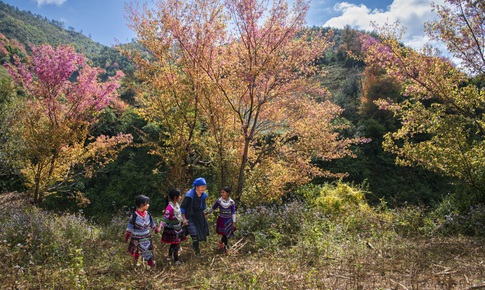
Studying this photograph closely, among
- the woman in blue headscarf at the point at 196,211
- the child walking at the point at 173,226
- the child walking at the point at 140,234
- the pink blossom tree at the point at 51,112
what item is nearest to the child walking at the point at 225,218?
the woman in blue headscarf at the point at 196,211

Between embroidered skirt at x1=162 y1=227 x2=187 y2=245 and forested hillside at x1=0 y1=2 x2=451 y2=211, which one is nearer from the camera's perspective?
embroidered skirt at x1=162 y1=227 x2=187 y2=245

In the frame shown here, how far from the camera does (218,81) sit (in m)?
7.29

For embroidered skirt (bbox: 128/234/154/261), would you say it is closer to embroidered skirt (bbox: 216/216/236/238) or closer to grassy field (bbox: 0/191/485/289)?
grassy field (bbox: 0/191/485/289)

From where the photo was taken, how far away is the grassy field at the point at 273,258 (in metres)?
3.46

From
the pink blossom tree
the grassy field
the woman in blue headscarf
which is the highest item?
the pink blossom tree

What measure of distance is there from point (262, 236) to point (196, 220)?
4.59 feet

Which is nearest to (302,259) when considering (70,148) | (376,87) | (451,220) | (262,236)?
(262,236)

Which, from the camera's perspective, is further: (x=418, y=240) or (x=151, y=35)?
(x=151, y=35)

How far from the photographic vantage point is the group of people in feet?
14.6

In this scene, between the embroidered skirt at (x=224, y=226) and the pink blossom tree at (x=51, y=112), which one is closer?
the embroidered skirt at (x=224, y=226)

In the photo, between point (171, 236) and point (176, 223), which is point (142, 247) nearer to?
point (171, 236)

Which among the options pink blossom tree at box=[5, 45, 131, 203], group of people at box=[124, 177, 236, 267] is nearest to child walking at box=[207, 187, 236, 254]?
group of people at box=[124, 177, 236, 267]

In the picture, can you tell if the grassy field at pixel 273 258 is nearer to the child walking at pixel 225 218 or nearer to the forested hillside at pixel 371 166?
the child walking at pixel 225 218

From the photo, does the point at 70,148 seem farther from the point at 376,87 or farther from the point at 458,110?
the point at 376,87
